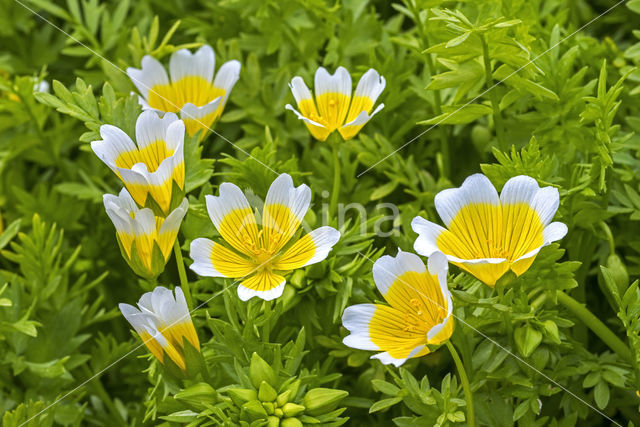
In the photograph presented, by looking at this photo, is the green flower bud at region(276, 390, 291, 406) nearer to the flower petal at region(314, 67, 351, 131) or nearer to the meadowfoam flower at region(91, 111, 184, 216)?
the meadowfoam flower at region(91, 111, 184, 216)

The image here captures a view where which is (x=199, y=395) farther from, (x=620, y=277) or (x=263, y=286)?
(x=620, y=277)

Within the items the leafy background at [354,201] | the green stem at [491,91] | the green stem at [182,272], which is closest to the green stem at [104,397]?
the leafy background at [354,201]

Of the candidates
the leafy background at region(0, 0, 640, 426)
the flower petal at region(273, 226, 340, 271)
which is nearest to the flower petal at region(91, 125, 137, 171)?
the leafy background at region(0, 0, 640, 426)

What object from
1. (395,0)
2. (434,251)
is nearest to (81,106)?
(434,251)

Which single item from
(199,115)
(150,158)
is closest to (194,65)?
(199,115)

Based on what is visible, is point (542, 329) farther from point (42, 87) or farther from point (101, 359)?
point (42, 87)

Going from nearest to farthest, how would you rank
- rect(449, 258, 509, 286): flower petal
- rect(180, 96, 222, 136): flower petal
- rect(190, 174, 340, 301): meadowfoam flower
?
1. rect(449, 258, 509, 286): flower petal
2. rect(190, 174, 340, 301): meadowfoam flower
3. rect(180, 96, 222, 136): flower petal
